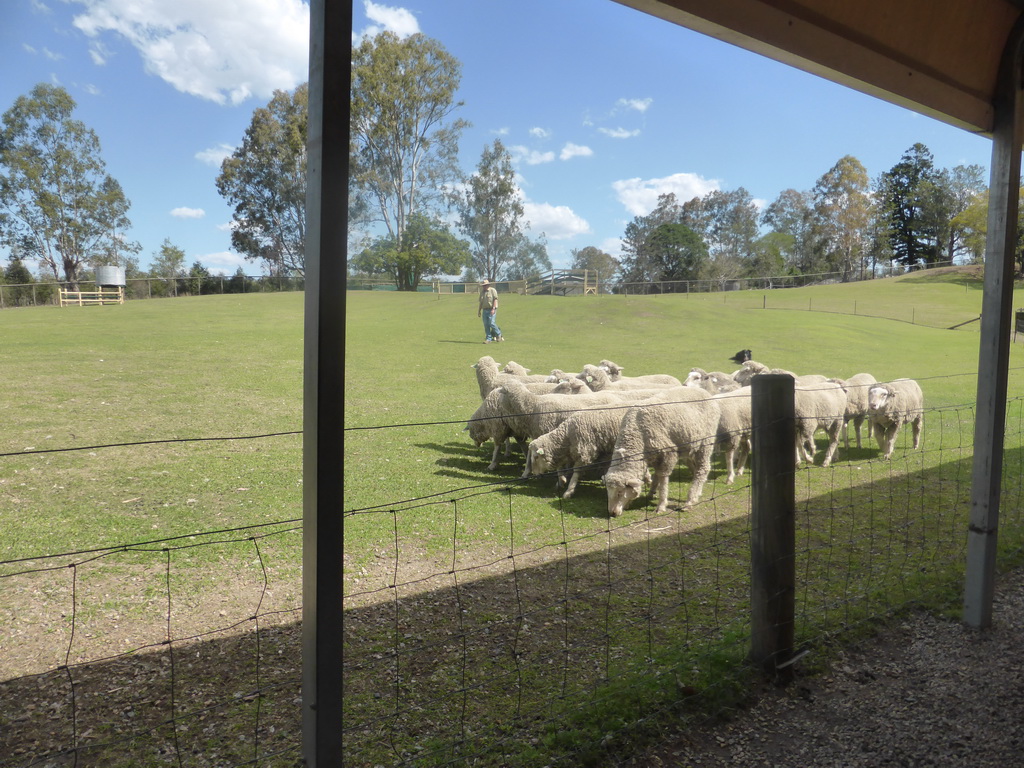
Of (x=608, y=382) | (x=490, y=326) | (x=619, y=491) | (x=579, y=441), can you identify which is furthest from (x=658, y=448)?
(x=490, y=326)

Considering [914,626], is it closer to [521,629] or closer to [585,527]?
[521,629]

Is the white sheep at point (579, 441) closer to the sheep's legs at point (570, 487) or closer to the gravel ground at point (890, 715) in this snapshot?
the sheep's legs at point (570, 487)

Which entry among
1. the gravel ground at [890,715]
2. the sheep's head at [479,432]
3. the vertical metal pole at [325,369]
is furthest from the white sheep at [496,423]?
the vertical metal pole at [325,369]

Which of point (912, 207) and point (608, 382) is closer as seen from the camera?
point (608, 382)

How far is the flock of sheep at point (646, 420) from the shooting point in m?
6.77

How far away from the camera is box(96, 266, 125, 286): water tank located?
94.3ft

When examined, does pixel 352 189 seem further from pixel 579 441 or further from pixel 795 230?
pixel 795 230

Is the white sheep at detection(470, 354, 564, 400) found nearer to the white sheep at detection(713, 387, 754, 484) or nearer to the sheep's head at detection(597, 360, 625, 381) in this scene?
the sheep's head at detection(597, 360, 625, 381)

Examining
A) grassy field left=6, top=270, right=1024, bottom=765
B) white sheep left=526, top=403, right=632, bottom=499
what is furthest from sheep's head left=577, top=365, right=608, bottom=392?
white sheep left=526, top=403, right=632, bottom=499

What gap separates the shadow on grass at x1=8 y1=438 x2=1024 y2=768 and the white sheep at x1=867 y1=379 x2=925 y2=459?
12.1 feet

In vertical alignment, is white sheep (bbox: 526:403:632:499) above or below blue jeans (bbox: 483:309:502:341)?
below

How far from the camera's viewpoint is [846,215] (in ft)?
184

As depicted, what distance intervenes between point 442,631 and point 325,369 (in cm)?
281

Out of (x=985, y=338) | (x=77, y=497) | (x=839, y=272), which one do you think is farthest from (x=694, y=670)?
(x=839, y=272)
